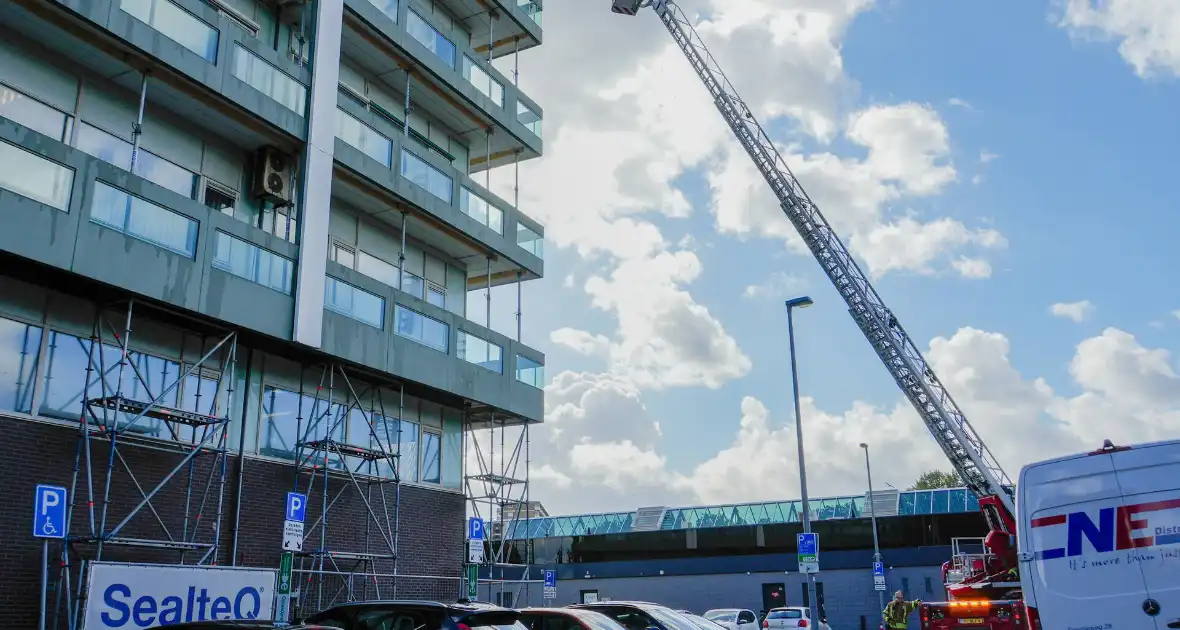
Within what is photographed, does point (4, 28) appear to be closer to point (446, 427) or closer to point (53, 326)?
point (53, 326)

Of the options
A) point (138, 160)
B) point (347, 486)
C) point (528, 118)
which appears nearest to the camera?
point (138, 160)

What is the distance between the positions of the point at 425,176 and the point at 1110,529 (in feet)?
55.8

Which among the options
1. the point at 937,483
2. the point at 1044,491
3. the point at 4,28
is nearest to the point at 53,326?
the point at 4,28

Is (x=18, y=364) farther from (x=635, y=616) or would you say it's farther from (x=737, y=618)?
(x=737, y=618)

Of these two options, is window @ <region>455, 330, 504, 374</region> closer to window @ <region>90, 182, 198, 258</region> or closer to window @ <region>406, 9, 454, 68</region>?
window @ <region>406, 9, 454, 68</region>

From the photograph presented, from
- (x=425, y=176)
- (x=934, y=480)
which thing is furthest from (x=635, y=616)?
(x=934, y=480)

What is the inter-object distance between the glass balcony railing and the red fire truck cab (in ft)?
61.8

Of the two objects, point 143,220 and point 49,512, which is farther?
point 143,220

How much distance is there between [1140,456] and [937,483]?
85912mm

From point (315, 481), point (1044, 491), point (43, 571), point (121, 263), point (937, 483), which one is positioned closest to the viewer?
point (1044, 491)

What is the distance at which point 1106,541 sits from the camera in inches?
358

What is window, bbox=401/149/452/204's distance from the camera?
22291 millimetres

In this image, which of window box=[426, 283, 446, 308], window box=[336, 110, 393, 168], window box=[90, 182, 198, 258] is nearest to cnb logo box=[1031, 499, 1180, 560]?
window box=[90, 182, 198, 258]

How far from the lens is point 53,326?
15461mm
